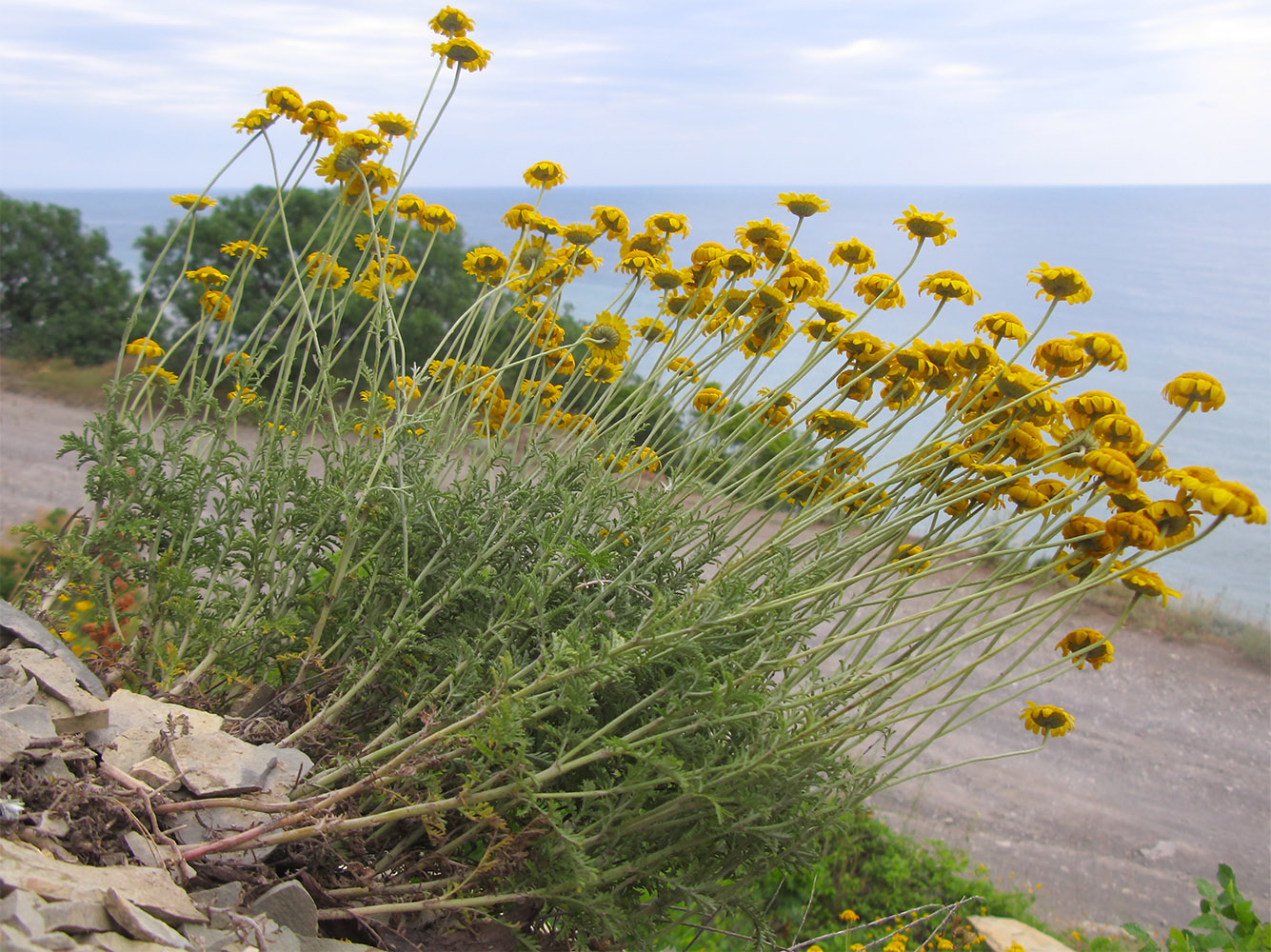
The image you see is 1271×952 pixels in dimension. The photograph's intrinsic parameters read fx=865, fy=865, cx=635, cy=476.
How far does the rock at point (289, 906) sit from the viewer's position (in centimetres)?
119

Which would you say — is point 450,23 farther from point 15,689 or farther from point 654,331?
point 15,689

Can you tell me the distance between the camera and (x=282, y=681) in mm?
1710

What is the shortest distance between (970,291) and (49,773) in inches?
71.3

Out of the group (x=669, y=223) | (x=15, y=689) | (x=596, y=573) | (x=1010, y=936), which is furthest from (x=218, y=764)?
(x=1010, y=936)

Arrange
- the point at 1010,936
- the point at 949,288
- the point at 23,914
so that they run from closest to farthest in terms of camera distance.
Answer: the point at 23,914, the point at 949,288, the point at 1010,936

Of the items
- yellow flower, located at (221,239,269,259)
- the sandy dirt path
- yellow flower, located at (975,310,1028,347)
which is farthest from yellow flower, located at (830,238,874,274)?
the sandy dirt path

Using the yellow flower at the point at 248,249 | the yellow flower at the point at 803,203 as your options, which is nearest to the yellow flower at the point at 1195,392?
the yellow flower at the point at 803,203

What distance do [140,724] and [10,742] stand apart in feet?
0.78

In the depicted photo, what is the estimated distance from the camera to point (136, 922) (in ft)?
3.17

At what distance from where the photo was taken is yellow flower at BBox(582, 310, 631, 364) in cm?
198

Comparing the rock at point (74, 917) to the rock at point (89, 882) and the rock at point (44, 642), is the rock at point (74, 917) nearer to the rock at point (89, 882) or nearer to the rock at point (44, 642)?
the rock at point (89, 882)

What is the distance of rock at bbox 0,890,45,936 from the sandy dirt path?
3747 mm

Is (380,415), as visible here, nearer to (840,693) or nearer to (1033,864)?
(840,693)

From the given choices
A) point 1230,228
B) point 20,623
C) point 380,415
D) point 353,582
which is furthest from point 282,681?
point 1230,228
